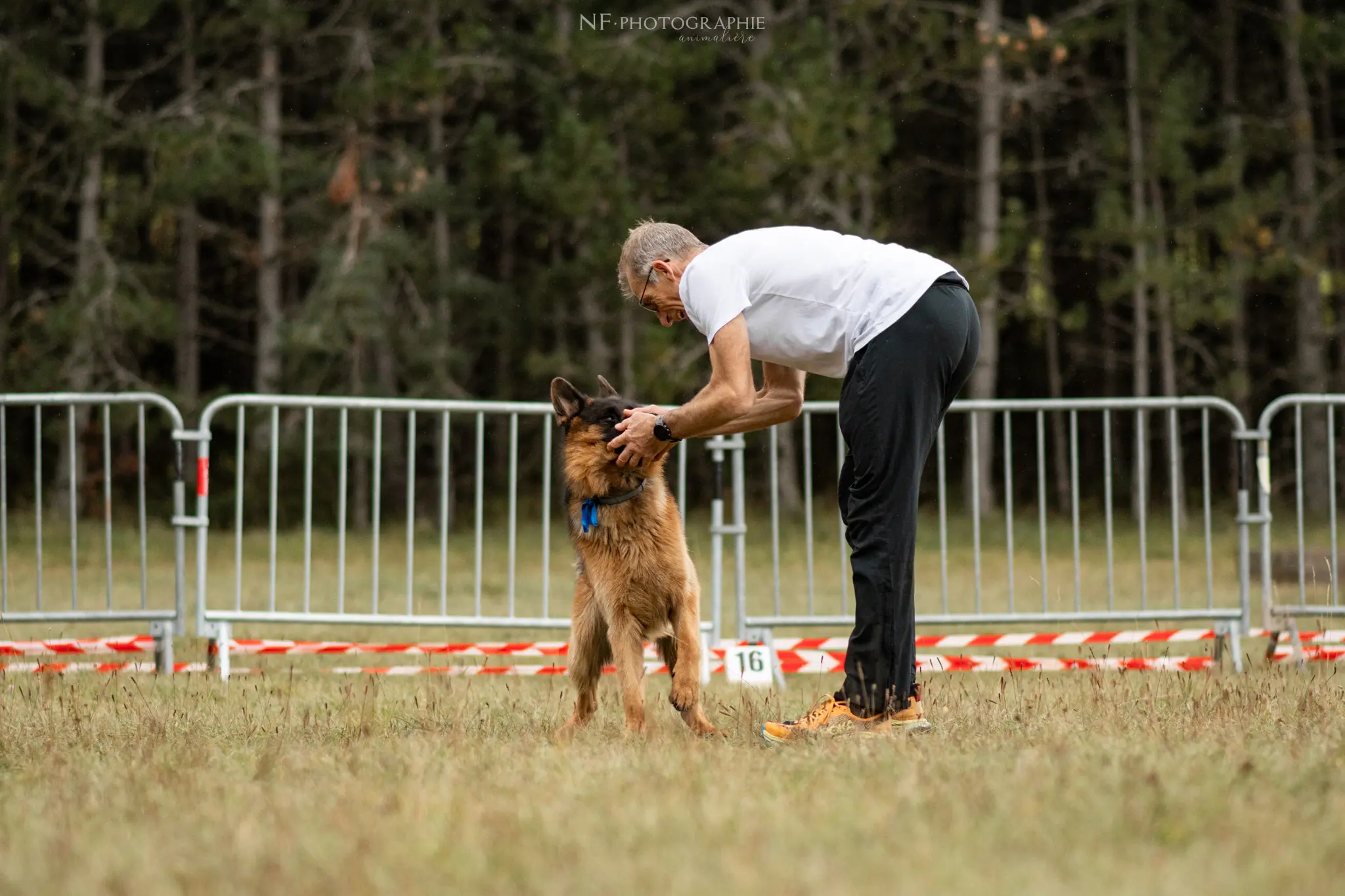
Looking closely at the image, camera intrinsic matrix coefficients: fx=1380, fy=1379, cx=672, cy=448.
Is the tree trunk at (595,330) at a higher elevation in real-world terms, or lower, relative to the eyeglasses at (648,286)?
higher

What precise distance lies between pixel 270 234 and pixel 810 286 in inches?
650

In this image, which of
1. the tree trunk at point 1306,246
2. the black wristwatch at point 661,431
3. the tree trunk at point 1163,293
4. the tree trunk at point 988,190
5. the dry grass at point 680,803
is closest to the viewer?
the dry grass at point 680,803

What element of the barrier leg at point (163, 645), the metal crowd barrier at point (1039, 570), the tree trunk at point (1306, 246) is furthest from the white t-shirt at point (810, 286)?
the tree trunk at point (1306, 246)

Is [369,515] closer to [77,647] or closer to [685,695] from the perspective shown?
[77,647]

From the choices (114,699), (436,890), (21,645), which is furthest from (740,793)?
(21,645)

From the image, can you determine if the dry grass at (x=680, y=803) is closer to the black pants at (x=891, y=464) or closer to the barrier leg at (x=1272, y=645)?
the black pants at (x=891, y=464)

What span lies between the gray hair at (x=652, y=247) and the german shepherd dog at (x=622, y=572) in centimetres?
60

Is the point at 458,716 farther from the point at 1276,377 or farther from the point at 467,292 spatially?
the point at 1276,377

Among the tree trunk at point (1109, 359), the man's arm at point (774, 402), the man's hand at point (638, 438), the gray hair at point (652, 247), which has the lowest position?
→ the man's hand at point (638, 438)

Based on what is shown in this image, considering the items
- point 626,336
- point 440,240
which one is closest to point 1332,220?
point 626,336

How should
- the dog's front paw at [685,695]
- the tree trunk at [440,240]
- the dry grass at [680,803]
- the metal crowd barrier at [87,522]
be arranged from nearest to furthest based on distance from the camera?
the dry grass at [680,803], the dog's front paw at [685,695], the metal crowd barrier at [87,522], the tree trunk at [440,240]

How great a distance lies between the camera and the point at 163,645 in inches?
276

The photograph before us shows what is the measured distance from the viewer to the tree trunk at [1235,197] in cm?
1931

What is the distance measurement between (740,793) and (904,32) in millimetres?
18729
